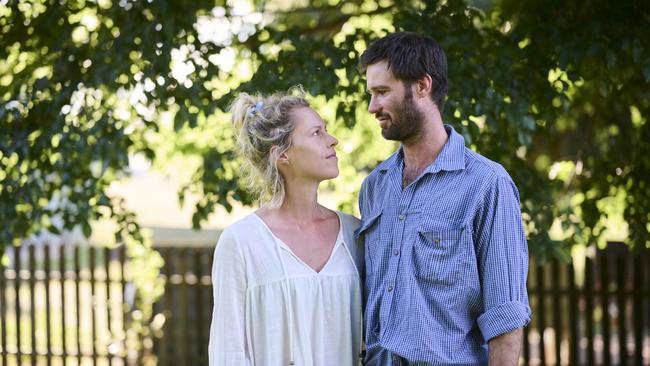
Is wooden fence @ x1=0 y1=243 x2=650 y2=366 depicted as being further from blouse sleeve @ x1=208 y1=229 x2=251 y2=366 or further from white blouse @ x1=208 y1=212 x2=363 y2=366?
blouse sleeve @ x1=208 y1=229 x2=251 y2=366

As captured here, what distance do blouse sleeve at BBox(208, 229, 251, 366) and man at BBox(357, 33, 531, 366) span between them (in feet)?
1.38

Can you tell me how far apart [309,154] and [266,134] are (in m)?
0.17

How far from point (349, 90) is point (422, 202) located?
73.2 inches

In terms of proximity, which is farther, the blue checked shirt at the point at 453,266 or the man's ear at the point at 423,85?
the man's ear at the point at 423,85

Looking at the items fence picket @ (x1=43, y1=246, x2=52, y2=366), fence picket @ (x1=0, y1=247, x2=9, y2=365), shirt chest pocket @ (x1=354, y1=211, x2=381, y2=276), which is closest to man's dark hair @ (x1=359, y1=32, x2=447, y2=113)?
shirt chest pocket @ (x1=354, y1=211, x2=381, y2=276)

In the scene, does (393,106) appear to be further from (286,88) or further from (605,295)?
(605,295)

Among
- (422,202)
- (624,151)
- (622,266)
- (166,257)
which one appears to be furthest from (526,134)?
(166,257)

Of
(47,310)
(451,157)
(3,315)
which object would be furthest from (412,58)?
(3,315)

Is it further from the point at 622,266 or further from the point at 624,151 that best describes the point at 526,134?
the point at 622,266

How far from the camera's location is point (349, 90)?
457cm

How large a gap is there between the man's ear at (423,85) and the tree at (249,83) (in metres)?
1.37

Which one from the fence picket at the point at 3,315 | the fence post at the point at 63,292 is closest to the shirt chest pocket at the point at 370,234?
the fence post at the point at 63,292

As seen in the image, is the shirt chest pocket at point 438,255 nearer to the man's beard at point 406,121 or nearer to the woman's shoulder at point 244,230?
the man's beard at point 406,121

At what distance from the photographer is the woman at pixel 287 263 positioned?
2912 millimetres
